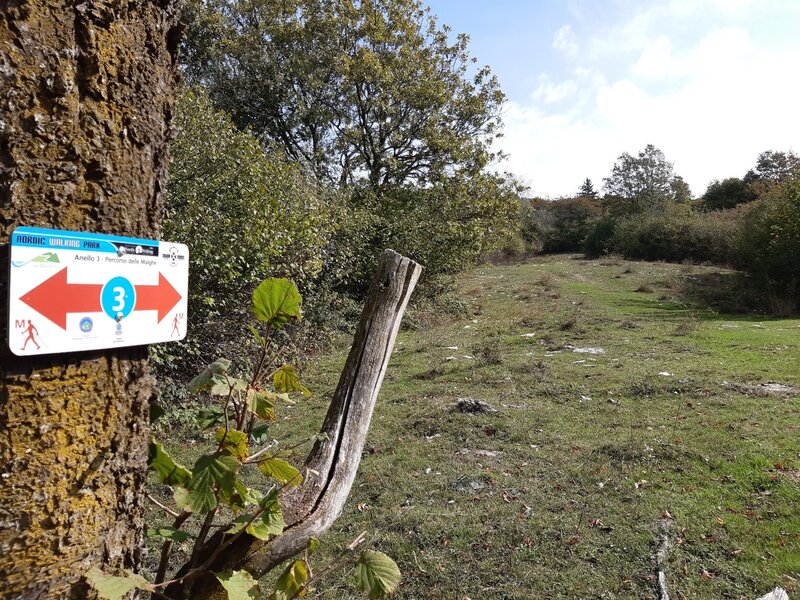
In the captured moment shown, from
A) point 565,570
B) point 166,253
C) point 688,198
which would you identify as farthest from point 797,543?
point 688,198

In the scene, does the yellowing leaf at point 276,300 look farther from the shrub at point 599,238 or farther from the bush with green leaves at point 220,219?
the shrub at point 599,238

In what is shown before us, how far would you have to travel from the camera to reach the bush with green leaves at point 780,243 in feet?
54.8

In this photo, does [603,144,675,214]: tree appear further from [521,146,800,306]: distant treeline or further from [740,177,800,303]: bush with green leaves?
[740,177,800,303]: bush with green leaves

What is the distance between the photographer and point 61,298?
85cm

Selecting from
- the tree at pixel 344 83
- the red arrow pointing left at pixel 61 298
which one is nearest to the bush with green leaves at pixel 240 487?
the red arrow pointing left at pixel 61 298

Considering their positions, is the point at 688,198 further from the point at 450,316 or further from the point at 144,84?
the point at 144,84

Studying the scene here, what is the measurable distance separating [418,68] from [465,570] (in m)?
14.7

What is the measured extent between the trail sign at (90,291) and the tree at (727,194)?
43.2 m

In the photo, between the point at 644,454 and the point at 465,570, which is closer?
the point at 465,570

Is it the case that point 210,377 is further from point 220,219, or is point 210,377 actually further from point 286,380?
point 220,219

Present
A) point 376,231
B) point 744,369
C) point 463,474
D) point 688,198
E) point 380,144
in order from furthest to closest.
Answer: point 688,198, point 380,144, point 376,231, point 744,369, point 463,474

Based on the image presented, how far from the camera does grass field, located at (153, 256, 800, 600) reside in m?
3.31

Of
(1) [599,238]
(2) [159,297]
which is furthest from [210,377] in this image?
(1) [599,238]

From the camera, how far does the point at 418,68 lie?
15.4 metres
